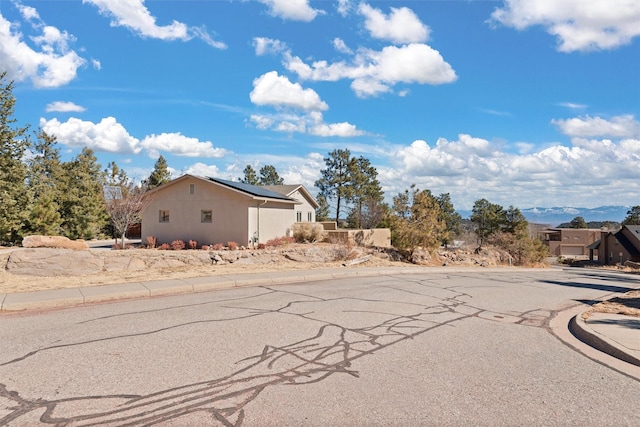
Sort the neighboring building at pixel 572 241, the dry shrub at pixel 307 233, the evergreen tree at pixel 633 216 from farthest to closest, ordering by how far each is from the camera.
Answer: the neighboring building at pixel 572 241
the evergreen tree at pixel 633 216
the dry shrub at pixel 307 233

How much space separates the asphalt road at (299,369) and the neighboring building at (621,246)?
189 ft

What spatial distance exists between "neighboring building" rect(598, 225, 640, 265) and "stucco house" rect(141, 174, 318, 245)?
50487 mm

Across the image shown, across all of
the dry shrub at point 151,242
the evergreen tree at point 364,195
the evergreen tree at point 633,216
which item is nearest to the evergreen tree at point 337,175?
the evergreen tree at point 364,195

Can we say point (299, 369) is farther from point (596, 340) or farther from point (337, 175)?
point (337, 175)

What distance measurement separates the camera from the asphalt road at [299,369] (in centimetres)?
416

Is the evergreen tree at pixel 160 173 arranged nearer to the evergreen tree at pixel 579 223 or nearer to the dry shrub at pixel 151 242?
the dry shrub at pixel 151 242

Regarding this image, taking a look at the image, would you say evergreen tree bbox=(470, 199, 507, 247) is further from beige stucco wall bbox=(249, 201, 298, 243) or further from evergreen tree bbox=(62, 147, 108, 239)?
evergreen tree bbox=(62, 147, 108, 239)

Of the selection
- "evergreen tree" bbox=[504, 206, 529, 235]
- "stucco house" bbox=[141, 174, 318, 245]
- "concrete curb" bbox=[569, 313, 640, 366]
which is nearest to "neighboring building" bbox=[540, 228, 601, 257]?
"evergreen tree" bbox=[504, 206, 529, 235]

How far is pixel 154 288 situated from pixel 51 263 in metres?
4.49

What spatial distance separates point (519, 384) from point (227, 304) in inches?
254

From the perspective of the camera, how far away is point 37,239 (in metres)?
14.2

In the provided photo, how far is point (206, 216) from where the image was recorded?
24.6m

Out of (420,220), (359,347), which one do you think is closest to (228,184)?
(420,220)

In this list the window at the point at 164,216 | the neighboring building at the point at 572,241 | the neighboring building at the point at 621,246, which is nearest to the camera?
the window at the point at 164,216
